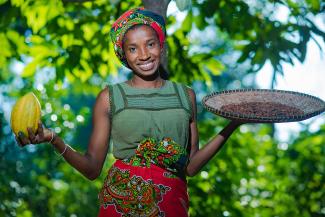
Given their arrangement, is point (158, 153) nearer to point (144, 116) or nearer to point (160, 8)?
point (144, 116)

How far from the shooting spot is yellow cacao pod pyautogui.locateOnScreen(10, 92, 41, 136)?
302 cm

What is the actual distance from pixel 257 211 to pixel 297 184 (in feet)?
2.90

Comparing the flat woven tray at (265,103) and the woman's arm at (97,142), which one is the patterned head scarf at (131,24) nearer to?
the woman's arm at (97,142)

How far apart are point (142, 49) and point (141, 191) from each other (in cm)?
65

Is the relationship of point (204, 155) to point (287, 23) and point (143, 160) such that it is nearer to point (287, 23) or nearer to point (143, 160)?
point (143, 160)

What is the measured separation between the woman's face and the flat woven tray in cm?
32

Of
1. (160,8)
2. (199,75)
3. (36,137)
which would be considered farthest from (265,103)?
(199,75)

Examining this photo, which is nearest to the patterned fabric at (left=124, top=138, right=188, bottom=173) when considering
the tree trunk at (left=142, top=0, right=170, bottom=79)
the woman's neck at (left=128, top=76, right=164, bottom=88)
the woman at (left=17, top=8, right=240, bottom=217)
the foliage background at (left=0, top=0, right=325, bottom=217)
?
the woman at (left=17, top=8, right=240, bottom=217)

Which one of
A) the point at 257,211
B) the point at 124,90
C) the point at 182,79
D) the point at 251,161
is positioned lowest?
the point at 257,211

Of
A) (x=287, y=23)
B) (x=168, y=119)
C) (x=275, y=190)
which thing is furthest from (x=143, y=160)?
(x=275, y=190)

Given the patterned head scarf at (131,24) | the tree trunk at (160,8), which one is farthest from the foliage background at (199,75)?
the patterned head scarf at (131,24)

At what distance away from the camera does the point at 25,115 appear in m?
3.03

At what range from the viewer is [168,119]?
3275mm

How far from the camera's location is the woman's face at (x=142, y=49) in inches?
131
